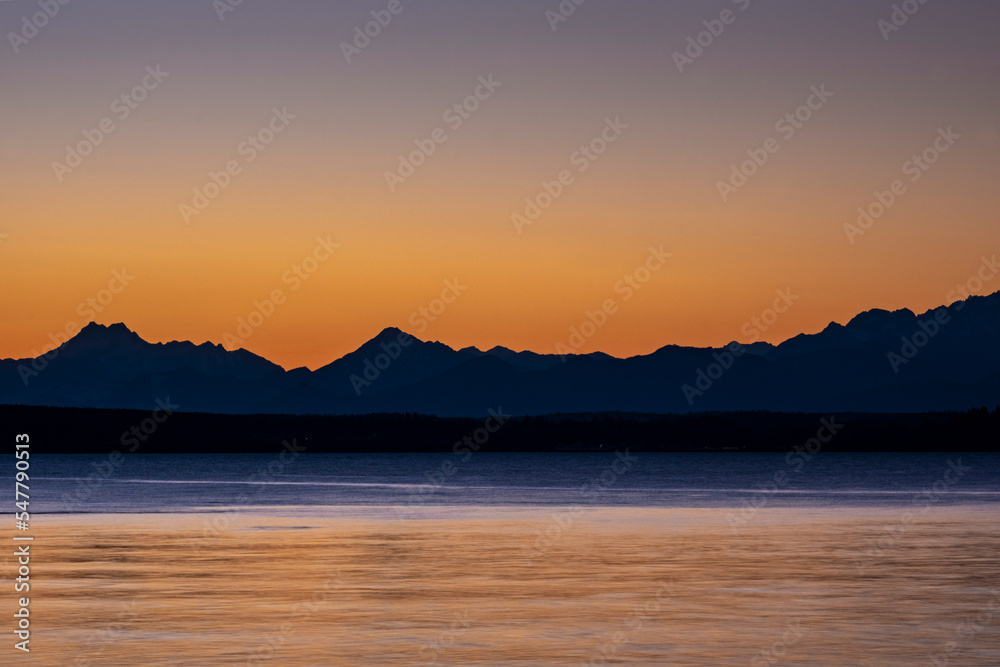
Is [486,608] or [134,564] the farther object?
[134,564]

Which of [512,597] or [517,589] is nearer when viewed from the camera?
[512,597]

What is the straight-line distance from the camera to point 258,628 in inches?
1103

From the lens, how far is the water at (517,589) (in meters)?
25.7

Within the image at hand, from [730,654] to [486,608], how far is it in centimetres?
720

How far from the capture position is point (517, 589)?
3412 cm

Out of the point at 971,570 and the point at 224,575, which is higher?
the point at 224,575

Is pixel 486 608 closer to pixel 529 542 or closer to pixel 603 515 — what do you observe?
pixel 529 542

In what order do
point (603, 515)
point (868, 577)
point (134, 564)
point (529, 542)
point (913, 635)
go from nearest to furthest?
point (913, 635), point (868, 577), point (134, 564), point (529, 542), point (603, 515)

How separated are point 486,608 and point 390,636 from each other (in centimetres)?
395

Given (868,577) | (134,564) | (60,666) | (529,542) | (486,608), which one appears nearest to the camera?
(60,666)

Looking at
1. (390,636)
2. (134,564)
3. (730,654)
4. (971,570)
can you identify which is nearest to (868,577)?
(971,570)

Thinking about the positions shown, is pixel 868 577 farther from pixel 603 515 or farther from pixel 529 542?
pixel 603 515

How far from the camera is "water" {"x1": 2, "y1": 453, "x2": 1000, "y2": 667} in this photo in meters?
25.7

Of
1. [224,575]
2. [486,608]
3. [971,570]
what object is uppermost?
[224,575]
